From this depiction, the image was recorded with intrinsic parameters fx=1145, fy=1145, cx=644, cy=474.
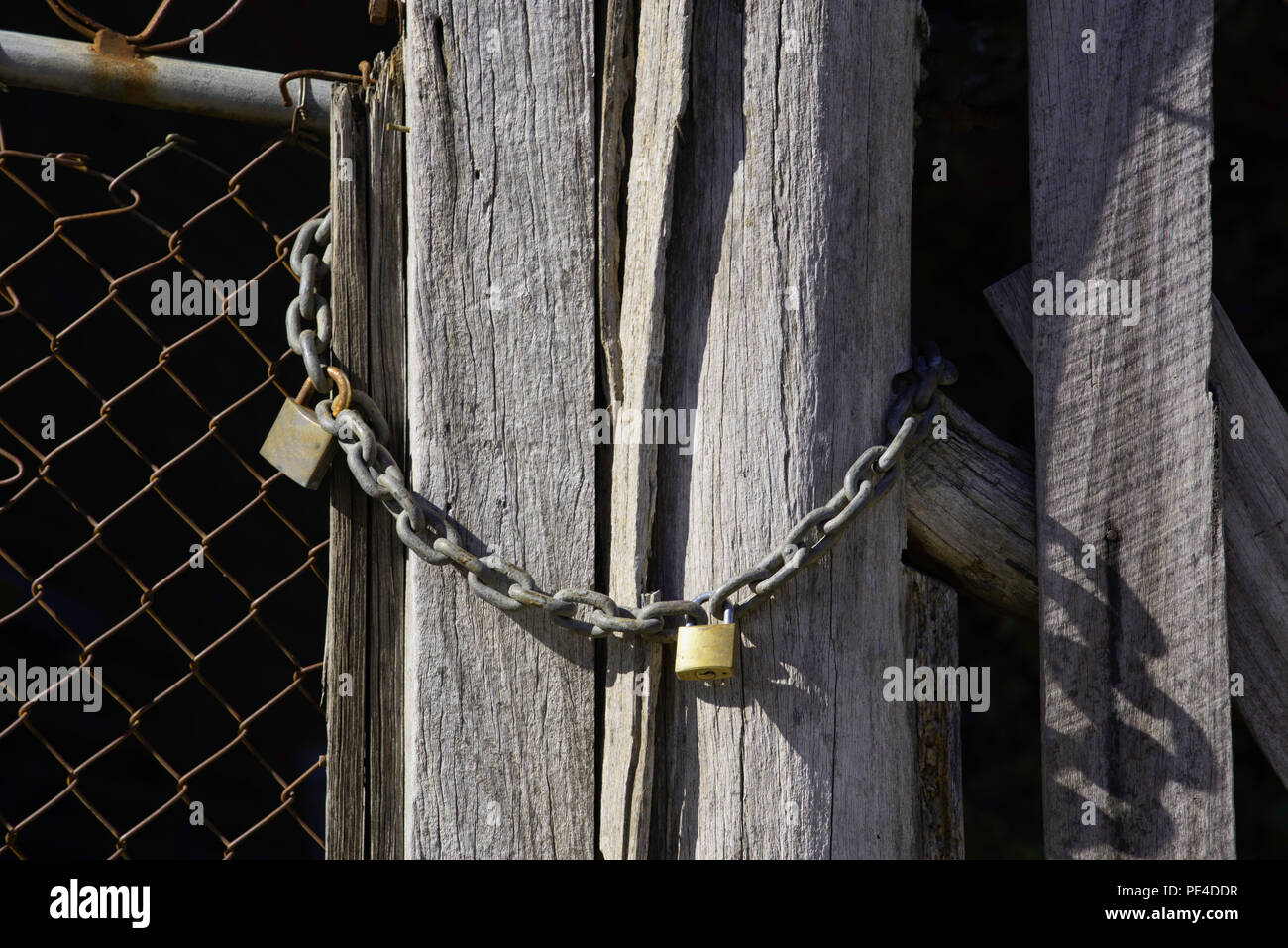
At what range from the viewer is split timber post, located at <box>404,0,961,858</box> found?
1597mm

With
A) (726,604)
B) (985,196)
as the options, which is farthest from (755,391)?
(985,196)

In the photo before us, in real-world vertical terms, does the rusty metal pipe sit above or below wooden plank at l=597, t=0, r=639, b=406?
above

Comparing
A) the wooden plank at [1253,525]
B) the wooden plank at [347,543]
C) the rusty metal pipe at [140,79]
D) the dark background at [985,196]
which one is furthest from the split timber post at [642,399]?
the dark background at [985,196]

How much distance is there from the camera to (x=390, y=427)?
5.57 ft

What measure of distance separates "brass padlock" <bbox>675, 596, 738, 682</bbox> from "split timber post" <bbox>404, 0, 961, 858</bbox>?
0.08 m

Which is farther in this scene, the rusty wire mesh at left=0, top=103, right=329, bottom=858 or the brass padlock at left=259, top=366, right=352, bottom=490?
the rusty wire mesh at left=0, top=103, right=329, bottom=858

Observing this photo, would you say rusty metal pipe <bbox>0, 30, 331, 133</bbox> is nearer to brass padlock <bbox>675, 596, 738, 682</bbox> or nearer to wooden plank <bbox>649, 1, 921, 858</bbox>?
wooden plank <bbox>649, 1, 921, 858</bbox>

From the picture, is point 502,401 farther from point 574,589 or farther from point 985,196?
point 985,196

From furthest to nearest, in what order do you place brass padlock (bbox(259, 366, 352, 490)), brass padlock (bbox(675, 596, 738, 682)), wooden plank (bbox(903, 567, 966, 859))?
wooden plank (bbox(903, 567, 966, 859)), brass padlock (bbox(259, 366, 352, 490)), brass padlock (bbox(675, 596, 738, 682))

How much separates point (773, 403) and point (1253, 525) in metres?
0.87

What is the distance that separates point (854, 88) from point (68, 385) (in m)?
2.79

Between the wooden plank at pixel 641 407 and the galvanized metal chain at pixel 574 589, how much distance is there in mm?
74

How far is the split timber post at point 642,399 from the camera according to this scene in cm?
160

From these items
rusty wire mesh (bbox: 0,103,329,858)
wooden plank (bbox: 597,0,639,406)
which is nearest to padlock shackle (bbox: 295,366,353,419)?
wooden plank (bbox: 597,0,639,406)
